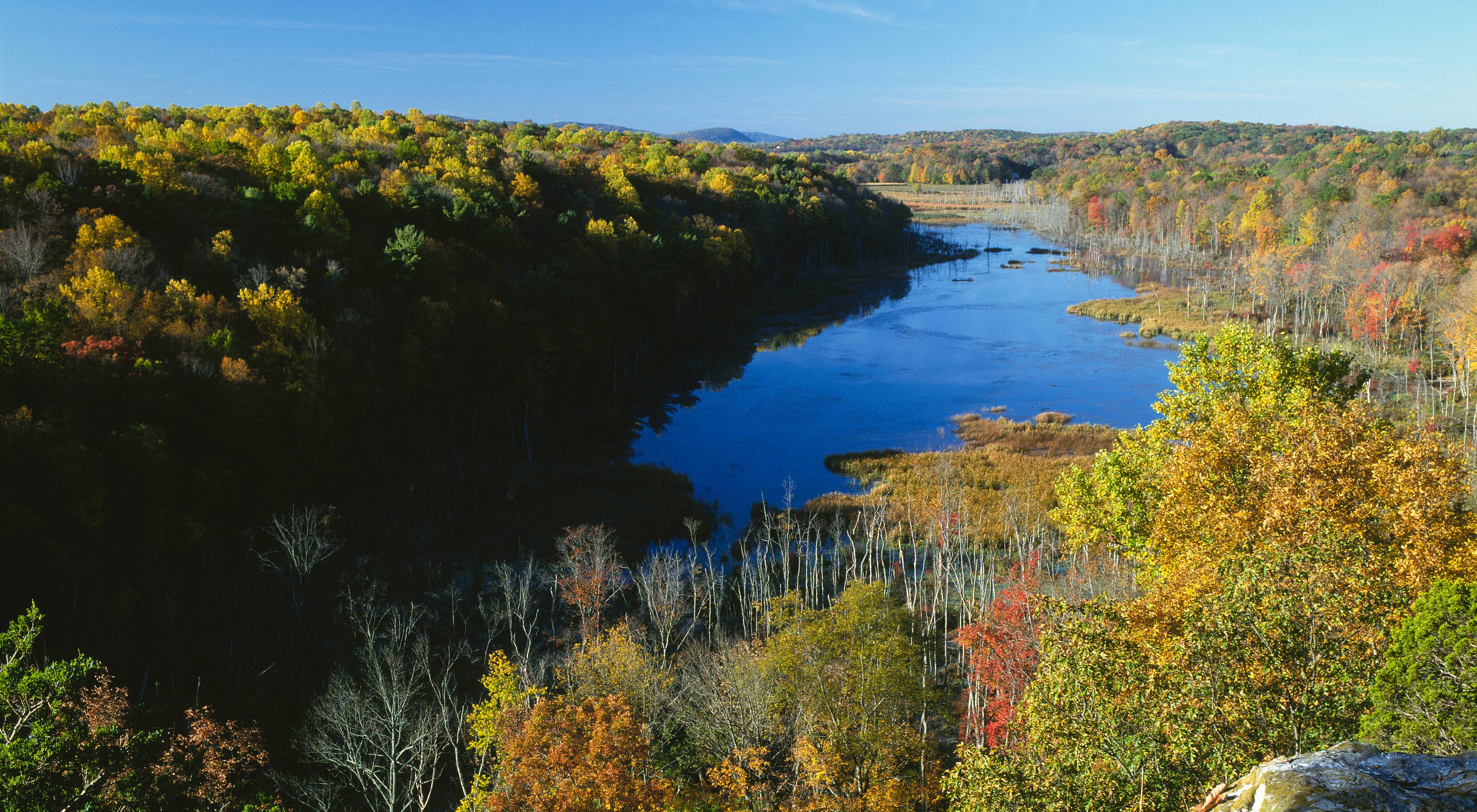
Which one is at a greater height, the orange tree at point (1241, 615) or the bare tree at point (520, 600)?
the orange tree at point (1241, 615)

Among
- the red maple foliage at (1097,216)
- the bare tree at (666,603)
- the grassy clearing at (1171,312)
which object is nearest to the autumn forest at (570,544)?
the bare tree at (666,603)

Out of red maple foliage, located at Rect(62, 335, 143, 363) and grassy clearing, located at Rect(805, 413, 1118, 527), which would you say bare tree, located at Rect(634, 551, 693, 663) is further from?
red maple foliage, located at Rect(62, 335, 143, 363)

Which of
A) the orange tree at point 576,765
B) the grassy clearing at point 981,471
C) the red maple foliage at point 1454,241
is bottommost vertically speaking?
the grassy clearing at point 981,471

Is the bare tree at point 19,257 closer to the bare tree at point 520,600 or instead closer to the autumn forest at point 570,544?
the autumn forest at point 570,544

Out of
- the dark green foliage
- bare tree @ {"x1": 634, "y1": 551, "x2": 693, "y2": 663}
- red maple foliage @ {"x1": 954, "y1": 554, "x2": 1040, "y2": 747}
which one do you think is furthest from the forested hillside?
the dark green foliage

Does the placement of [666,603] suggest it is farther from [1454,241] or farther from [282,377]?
[1454,241]
